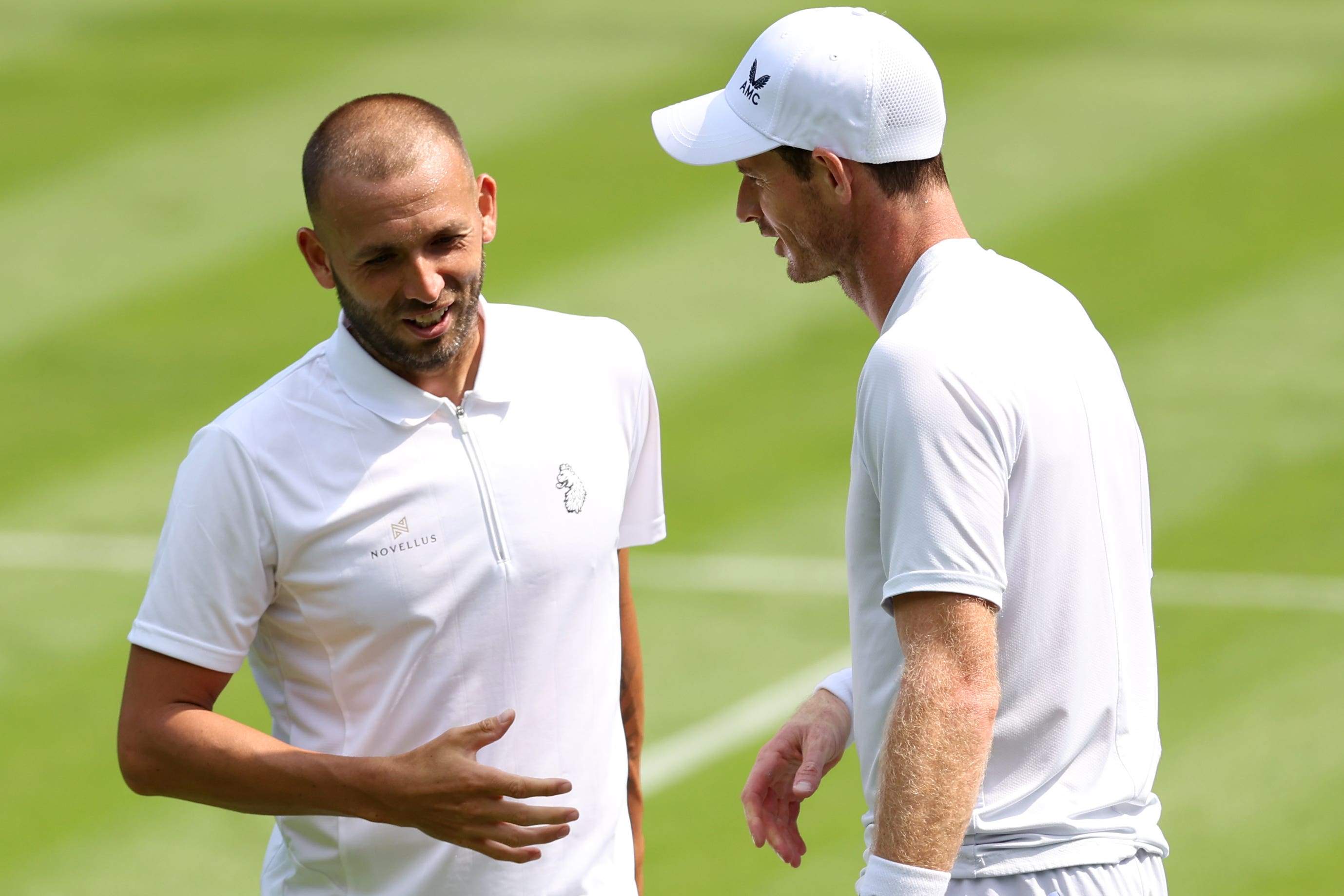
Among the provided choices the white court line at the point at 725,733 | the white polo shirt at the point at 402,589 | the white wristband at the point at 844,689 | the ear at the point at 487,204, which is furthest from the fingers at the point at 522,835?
the white court line at the point at 725,733

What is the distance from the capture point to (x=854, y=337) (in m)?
9.86

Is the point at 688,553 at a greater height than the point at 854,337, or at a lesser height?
lesser

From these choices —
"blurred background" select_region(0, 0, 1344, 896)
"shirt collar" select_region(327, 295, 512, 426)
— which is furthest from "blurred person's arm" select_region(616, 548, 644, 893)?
"blurred background" select_region(0, 0, 1344, 896)

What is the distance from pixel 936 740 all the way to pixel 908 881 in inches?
9.7

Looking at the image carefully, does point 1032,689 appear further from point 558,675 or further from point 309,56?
point 309,56

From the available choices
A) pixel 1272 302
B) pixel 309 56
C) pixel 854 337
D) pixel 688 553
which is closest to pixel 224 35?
pixel 309 56

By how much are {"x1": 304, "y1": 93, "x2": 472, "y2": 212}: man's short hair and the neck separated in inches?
34.9

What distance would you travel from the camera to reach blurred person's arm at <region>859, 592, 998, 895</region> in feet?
10.5

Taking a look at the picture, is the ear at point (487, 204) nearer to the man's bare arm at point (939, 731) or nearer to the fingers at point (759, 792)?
the fingers at point (759, 792)

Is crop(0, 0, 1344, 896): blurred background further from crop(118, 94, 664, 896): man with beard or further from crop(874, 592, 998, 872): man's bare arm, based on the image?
crop(874, 592, 998, 872): man's bare arm

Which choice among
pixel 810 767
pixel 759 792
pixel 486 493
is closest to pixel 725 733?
pixel 759 792

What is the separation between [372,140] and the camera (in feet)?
12.7

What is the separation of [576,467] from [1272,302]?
6.93 m

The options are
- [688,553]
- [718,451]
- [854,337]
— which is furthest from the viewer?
[854,337]
